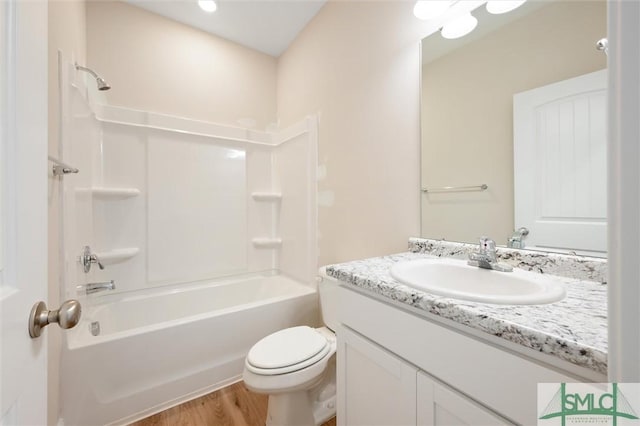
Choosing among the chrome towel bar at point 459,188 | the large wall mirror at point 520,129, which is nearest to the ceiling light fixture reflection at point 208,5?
the large wall mirror at point 520,129

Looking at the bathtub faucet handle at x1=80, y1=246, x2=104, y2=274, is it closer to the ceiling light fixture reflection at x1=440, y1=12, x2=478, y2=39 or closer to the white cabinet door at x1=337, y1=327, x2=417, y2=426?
the white cabinet door at x1=337, y1=327, x2=417, y2=426

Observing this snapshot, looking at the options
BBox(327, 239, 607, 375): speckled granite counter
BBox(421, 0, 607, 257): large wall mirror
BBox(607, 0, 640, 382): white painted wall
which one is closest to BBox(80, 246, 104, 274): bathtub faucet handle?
BBox(327, 239, 607, 375): speckled granite counter

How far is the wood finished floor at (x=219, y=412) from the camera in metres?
1.34

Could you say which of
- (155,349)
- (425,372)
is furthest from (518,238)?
(155,349)

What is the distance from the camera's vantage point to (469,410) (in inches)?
22.4

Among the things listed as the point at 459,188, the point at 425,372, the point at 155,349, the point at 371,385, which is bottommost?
the point at 155,349

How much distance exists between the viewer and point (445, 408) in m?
0.62

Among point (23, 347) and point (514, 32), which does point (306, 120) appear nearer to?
point (514, 32)

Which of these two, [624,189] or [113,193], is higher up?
[113,193]

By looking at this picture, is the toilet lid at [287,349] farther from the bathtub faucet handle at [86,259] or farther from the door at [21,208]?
the bathtub faucet handle at [86,259]

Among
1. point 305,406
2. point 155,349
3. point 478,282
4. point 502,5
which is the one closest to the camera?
point 478,282

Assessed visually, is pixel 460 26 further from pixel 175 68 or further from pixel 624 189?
pixel 175 68

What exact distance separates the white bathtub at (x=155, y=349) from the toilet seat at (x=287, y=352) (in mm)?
425

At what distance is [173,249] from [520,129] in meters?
2.39
